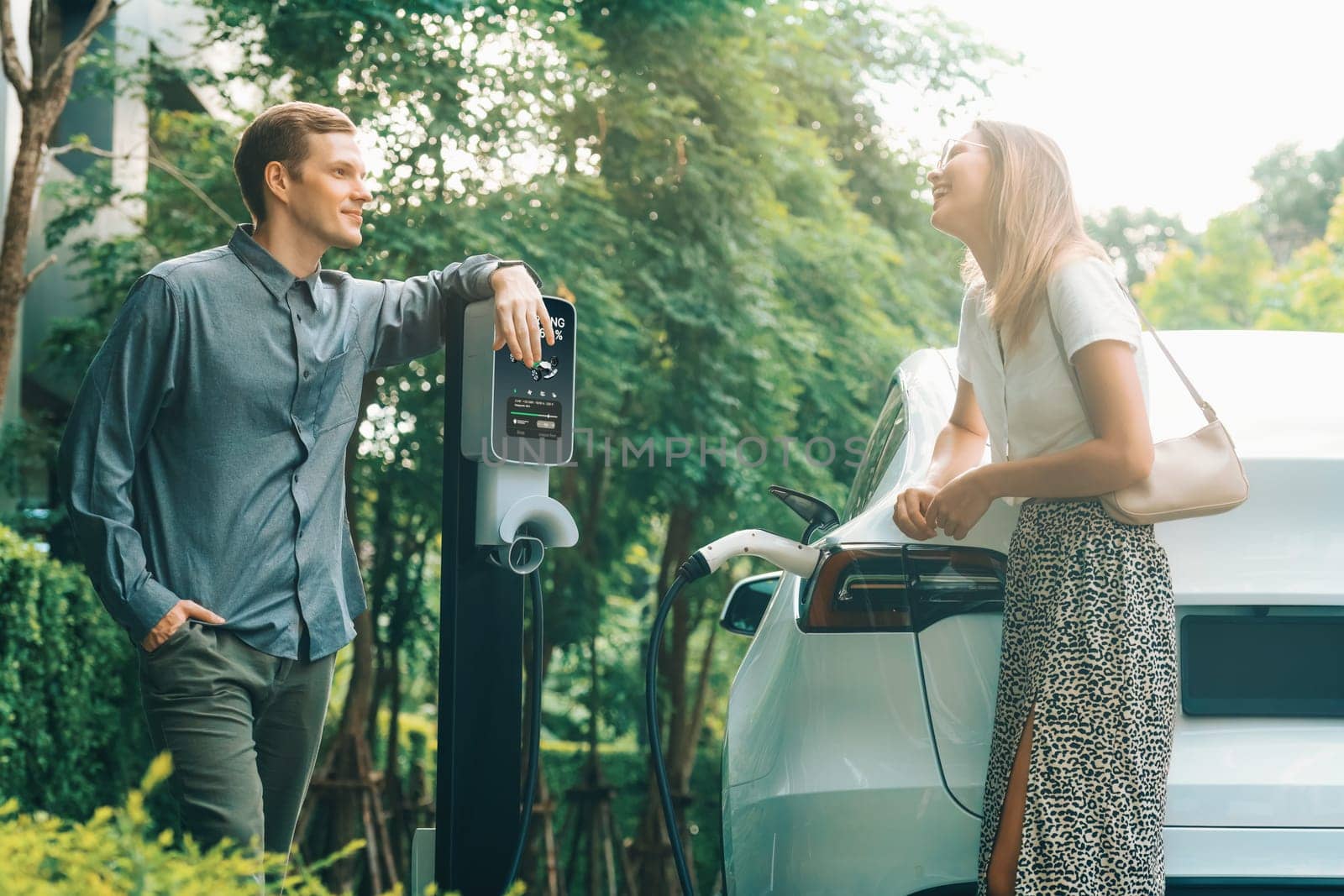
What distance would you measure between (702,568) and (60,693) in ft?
15.2

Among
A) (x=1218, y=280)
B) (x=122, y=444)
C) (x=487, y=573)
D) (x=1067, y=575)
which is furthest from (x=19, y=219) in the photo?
(x=1218, y=280)

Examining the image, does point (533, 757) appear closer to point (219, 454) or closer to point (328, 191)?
point (219, 454)

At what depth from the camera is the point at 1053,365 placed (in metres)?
2.15

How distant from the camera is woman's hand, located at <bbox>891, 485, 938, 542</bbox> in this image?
2.20 meters

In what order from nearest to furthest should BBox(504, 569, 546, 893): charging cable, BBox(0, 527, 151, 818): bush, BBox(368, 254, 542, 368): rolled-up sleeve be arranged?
BBox(504, 569, 546, 893): charging cable
BBox(368, 254, 542, 368): rolled-up sleeve
BBox(0, 527, 151, 818): bush

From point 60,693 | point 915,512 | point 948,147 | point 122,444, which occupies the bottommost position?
point 60,693

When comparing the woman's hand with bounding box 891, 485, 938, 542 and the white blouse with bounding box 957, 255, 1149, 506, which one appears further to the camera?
the woman's hand with bounding box 891, 485, 938, 542

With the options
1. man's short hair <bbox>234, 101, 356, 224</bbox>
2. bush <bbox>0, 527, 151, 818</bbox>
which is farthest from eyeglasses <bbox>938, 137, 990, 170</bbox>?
bush <bbox>0, 527, 151, 818</bbox>

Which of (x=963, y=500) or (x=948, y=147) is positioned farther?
(x=948, y=147)

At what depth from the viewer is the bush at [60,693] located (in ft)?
17.4

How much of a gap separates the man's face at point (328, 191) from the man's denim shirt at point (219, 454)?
104 millimetres

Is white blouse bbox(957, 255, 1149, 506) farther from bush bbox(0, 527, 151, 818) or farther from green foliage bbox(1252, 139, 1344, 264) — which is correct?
green foliage bbox(1252, 139, 1344, 264)

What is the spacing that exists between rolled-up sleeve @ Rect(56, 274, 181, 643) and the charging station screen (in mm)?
605

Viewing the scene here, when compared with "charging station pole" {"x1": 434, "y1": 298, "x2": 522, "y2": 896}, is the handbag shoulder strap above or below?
above
